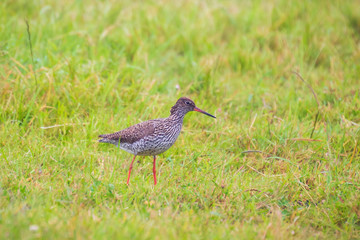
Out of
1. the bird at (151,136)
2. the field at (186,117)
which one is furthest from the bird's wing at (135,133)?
the field at (186,117)

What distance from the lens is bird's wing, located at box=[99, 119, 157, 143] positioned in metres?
5.59

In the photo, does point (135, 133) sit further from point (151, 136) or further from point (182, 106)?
point (182, 106)

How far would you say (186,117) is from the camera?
692 centimetres

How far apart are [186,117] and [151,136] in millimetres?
1513

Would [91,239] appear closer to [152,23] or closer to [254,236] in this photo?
[254,236]

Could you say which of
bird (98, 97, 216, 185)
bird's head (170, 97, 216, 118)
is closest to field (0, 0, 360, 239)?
bird (98, 97, 216, 185)

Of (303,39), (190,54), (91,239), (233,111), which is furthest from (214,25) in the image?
(91,239)

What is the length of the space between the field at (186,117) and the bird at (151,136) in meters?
0.28

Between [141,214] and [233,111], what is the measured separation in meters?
3.52

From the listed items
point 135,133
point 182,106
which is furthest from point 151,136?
point 182,106

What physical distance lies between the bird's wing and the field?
305mm

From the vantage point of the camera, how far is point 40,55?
7.69 meters

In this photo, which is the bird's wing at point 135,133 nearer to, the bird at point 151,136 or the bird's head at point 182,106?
the bird at point 151,136

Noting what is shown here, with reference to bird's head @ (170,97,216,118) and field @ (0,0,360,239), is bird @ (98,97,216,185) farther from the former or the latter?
field @ (0,0,360,239)
